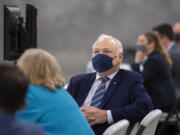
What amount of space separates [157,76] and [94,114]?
1.91m

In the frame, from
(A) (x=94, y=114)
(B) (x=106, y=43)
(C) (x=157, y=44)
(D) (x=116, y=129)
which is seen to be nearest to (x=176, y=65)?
(C) (x=157, y=44)

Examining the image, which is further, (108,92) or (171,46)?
(171,46)

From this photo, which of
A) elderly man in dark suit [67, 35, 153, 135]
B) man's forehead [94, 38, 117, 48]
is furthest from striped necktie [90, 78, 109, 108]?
man's forehead [94, 38, 117, 48]

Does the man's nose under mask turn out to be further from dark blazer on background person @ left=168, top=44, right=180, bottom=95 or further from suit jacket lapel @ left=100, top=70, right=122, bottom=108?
dark blazer on background person @ left=168, top=44, right=180, bottom=95

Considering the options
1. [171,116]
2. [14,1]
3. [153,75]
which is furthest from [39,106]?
[171,116]

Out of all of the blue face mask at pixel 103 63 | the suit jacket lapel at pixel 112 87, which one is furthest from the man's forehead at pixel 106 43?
the suit jacket lapel at pixel 112 87

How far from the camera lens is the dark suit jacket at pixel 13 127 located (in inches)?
51.7

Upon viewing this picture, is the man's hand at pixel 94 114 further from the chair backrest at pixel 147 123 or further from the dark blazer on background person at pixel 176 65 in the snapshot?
the dark blazer on background person at pixel 176 65

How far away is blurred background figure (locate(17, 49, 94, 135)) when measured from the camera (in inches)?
75.2

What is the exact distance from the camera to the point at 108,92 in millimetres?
2869

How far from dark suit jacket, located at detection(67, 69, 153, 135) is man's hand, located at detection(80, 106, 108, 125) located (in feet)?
0.20

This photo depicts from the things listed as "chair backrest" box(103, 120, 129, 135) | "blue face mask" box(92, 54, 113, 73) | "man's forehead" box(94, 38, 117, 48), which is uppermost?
"man's forehead" box(94, 38, 117, 48)

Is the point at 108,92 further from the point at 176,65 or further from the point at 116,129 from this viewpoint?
the point at 176,65

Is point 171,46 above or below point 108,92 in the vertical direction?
below
